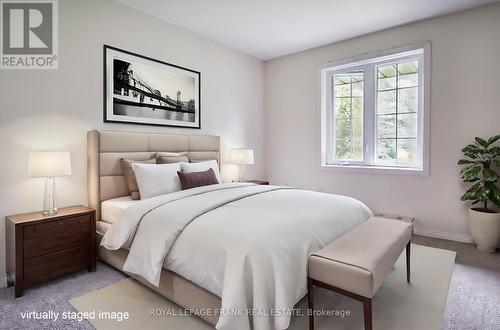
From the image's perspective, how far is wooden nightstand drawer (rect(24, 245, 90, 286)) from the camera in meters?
2.17

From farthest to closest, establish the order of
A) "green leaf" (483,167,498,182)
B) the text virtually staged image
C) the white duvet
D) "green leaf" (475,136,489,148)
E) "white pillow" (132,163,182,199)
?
"green leaf" (475,136,489,148)
"green leaf" (483,167,498,182)
"white pillow" (132,163,182,199)
the text virtually staged image
the white duvet

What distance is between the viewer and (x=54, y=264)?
90.7 inches

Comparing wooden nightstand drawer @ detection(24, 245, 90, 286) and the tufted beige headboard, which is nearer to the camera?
wooden nightstand drawer @ detection(24, 245, 90, 286)

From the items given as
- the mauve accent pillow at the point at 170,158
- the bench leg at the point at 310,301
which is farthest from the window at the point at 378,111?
the bench leg at the point at 310,301

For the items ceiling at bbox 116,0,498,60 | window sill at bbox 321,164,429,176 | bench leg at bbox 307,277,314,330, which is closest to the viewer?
bench leg at bbox 307,277,314,330

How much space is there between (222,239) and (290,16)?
291 cm

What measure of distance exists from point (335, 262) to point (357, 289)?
0.57 ft

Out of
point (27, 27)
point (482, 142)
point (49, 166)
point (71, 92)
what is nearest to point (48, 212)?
point (49, 166)

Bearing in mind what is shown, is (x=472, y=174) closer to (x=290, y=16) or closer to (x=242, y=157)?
(x=290, y=16)

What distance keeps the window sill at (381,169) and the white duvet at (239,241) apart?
58.0 inches

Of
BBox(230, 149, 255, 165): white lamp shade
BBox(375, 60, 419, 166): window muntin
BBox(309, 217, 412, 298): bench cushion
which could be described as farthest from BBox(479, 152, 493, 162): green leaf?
BBox(230, 149, 255, 165): white lamp shade

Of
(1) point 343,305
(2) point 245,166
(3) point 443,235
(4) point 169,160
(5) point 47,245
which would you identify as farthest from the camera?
(2) point 245,166

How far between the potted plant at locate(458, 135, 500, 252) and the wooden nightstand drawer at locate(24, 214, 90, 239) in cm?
391

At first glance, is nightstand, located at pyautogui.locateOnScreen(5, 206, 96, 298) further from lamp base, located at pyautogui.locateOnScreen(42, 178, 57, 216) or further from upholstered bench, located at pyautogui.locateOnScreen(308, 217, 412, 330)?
upholstered bench, located at pyautogui.locateOnScreen(308, 217, 412, 330)
